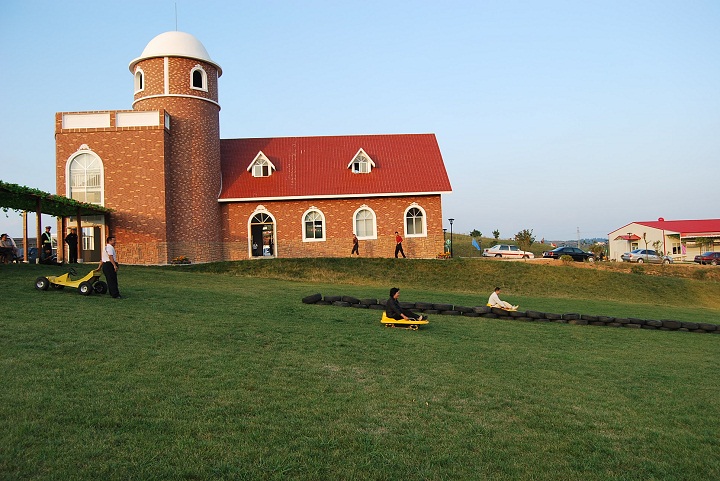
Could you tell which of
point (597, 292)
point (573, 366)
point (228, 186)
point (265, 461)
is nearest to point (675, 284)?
point (597, 292)

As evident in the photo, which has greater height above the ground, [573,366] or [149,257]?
[149,257]

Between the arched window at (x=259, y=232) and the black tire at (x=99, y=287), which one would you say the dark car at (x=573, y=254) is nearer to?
the arched window at (x=259, y=232)

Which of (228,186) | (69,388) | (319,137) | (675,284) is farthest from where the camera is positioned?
(319,137)

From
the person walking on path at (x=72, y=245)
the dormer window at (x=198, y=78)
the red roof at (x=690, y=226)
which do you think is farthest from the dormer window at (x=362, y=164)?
the red roof at (x=690, y=226)

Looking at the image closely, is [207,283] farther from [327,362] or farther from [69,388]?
[69,388]

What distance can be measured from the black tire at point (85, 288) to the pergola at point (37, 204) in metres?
5.74

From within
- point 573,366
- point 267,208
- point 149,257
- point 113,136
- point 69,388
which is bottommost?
point 573,366

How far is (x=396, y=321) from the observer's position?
44.8 feet

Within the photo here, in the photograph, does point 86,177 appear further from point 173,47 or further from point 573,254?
point 573,254

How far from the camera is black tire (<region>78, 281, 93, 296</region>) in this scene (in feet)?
49.8

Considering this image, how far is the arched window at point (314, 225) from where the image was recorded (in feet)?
112

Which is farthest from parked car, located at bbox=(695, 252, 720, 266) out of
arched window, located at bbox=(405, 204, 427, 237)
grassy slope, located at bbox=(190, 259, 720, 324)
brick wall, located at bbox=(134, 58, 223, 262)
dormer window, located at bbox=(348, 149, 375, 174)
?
brick wall, located at bbox=(134, 58, 223, 262)

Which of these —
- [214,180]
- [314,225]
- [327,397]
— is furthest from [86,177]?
Result: [327,397]

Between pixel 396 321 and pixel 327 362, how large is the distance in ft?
13.5
